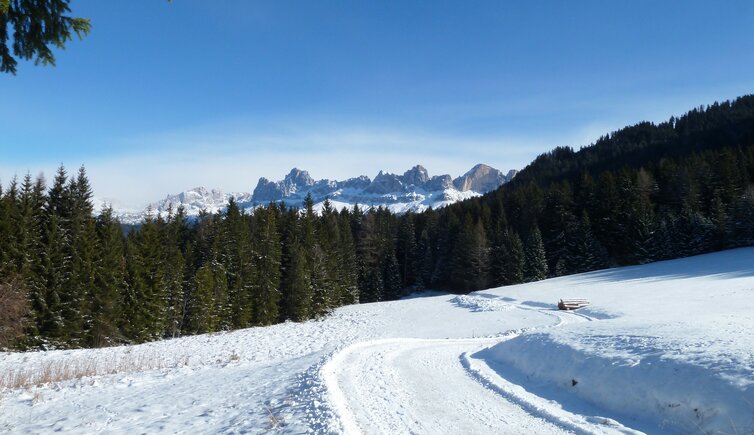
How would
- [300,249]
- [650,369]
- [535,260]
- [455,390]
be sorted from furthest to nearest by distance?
1. [535,260]
2. [300,249]
3. [455,390]
4. [650,369]

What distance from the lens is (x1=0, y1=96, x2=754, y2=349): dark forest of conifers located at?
30.5 meters

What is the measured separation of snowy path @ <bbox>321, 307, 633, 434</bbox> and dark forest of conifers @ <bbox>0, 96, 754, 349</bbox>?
2388 centimetres

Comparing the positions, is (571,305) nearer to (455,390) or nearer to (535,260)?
(455,390)

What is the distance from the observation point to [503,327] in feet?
90.7

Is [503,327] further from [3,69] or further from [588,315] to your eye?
[3,69]

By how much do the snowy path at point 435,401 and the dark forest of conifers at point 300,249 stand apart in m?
23.9

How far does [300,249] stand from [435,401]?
41849 mm

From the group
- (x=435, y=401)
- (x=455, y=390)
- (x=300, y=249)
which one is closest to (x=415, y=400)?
(x=435, y=401)

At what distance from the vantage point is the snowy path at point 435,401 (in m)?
6.96

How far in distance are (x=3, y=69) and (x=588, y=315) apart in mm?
30866

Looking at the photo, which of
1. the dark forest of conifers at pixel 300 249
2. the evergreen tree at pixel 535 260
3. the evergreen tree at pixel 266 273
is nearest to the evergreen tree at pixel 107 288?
the dark forest of conifers at pixel 300 249

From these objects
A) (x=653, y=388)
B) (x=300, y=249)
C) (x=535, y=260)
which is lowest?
(x=653, y=388)

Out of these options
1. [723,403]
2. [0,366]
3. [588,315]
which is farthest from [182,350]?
[588,315]

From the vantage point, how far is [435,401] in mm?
8594
